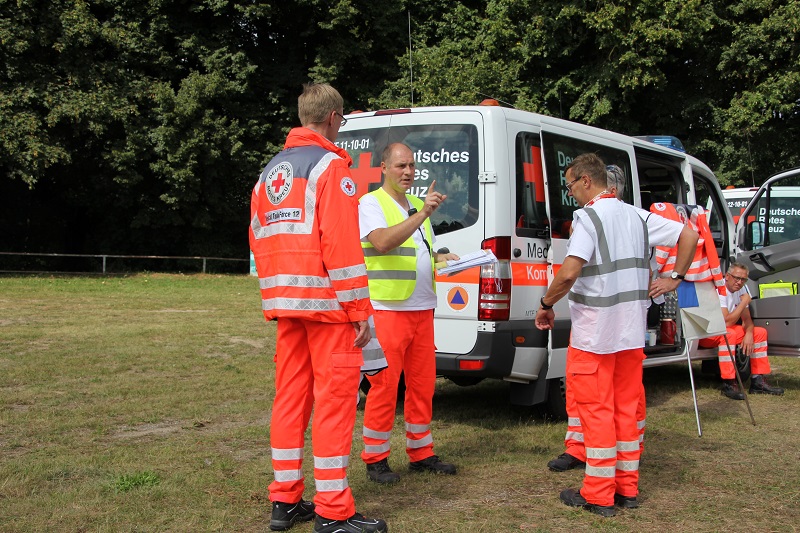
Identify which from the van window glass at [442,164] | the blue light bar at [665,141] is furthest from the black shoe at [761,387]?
the van window glass at [442,164]

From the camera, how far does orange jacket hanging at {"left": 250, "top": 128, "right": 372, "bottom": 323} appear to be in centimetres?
372

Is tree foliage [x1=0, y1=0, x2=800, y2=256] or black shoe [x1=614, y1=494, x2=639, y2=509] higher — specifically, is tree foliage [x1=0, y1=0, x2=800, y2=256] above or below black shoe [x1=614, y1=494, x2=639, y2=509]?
above

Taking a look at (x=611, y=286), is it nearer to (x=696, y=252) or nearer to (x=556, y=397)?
(x=556, y=397)

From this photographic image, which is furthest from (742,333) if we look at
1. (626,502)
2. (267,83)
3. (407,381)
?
(267,83)

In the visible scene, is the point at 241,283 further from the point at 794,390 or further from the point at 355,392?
the point at 355,392

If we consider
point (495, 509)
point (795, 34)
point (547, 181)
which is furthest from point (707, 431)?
point (795, 34)

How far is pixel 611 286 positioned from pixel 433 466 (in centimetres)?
162

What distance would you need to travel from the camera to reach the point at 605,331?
14.3 ft

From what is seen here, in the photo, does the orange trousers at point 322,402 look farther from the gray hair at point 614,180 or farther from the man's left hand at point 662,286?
the man's left hand at point 662,286

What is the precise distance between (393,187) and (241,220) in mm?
23915

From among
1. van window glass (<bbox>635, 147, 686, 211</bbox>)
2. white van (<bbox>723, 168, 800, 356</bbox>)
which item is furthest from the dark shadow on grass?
white van (<bbox>723, 168, 800, 356</bbox>)

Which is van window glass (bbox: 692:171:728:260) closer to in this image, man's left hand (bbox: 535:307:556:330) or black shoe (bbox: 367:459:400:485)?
man's left hand (bbox: 535:307:556:330)

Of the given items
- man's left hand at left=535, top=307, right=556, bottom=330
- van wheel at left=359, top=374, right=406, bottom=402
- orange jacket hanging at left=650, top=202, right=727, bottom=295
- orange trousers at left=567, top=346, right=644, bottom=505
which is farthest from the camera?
orange jacket hanging at left=650, top=202, right=727, bottom=295

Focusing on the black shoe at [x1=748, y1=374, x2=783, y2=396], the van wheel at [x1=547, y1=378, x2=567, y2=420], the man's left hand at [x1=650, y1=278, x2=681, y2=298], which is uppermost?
the man's left hand at [x1=650, y1=278, x2=681, y2=298]
